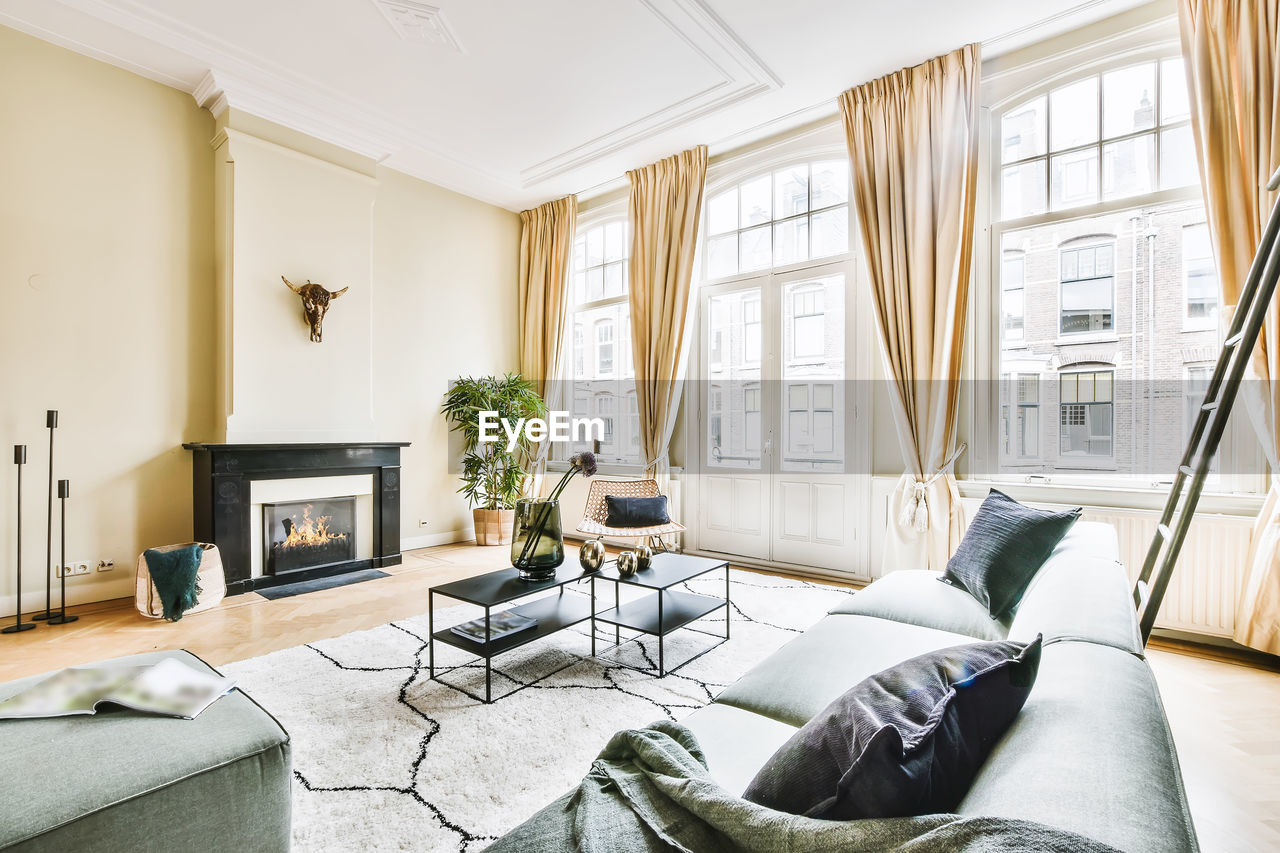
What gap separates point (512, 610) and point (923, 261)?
10.4 ft

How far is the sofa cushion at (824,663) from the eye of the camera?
5.09ft

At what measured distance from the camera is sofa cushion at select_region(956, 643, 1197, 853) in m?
0.61

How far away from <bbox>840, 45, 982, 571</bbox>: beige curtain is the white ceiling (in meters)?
0.26

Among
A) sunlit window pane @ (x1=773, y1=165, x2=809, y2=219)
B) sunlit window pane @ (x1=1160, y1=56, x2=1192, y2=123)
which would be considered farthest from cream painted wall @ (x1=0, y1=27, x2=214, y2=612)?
sunlit window pane @ (x1=1160, y1=56, x2=1192, y2=123)

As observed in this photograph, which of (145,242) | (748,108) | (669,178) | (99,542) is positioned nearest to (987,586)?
(748,108)

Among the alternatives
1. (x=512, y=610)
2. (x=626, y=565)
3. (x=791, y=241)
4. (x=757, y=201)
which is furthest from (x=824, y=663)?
(x=757, y=201)

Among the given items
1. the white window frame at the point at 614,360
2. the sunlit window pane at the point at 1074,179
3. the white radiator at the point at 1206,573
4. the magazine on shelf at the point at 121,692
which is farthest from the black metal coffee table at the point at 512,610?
the sunlit window pane at the point at 1074,179

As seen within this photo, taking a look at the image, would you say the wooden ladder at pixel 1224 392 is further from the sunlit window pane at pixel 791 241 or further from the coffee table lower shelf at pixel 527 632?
the sunlit window pane at pixel 791 241

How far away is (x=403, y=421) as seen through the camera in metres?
5.42

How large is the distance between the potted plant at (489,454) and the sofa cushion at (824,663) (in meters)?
4.01

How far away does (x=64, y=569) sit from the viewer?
11.9ft

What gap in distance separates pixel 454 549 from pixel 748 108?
14.2 ft

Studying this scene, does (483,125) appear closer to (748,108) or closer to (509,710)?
(748,108)

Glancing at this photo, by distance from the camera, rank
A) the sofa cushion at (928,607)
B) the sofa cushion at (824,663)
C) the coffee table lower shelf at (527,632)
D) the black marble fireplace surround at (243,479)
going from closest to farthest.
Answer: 1. the sofa cushion at (824,663)
2. the sofa cushion at (928,607)
3. the coffee table lower shelf at (527,632)
4. the black marble fireplace surround at (243,479)
